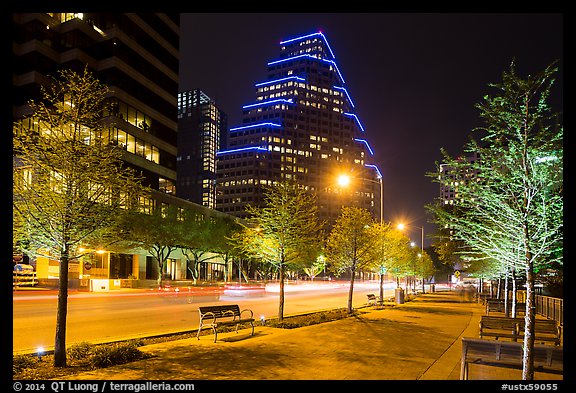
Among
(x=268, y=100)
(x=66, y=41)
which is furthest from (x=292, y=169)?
A: (x=66, y=41)

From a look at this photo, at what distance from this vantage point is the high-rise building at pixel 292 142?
173 m

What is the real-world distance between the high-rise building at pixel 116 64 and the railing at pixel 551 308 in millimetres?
48366

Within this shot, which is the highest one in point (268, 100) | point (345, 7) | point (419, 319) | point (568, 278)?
point (268, 100)

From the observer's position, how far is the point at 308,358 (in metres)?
11.2

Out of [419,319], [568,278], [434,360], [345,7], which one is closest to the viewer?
[568,278]

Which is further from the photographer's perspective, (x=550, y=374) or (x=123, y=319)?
(x=123, y=319)

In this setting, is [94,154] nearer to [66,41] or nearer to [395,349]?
[395,349]

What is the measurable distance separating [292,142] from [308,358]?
173986 mm

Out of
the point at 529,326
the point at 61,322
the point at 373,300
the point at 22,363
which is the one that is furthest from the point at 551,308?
the point at 22,363

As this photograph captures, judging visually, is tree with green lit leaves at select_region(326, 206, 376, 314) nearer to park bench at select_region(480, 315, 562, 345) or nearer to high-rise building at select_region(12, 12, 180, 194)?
park bench at select_region(480, 315, 562, 345)

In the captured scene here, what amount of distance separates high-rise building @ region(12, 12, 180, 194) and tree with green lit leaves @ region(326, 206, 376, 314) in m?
41.0

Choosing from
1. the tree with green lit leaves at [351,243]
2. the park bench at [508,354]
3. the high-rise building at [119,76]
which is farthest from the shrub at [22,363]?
the high-rise building at [119,76]

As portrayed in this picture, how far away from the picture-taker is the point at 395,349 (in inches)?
508
